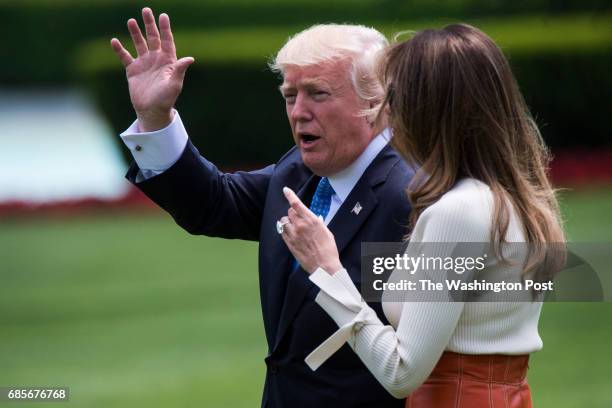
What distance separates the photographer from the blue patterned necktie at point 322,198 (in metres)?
3.44

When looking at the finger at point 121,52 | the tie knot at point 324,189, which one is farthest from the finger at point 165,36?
the tie knot at point 324,189

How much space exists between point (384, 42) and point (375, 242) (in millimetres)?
645

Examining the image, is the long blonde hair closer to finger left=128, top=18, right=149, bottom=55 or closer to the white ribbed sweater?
the white ribbed sweater

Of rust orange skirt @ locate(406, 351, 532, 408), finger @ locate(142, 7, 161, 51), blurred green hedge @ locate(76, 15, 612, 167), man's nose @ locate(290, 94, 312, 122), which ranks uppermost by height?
finger @ locate(142, 7, 161, 51)

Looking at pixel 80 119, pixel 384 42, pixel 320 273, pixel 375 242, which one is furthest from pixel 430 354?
pixel 80 119

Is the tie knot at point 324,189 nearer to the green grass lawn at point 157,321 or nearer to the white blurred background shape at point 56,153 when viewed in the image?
the green grass lawn at point 157,321

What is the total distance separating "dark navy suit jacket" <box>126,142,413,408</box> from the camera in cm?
319

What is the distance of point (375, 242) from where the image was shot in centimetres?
322

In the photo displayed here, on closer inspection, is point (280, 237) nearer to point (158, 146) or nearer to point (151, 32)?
point (158, 146)

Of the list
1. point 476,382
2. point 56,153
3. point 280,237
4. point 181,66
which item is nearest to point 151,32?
point 181,66

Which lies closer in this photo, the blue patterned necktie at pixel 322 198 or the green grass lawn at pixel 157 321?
the blue patterned necktie at pixel 322 198

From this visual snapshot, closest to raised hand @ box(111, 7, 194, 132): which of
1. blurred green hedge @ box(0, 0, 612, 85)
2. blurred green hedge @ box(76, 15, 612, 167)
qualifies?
blurred green hedge @ box(0, 0, 612, 85)

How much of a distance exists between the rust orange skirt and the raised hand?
1.20m

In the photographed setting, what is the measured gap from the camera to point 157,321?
9305 millimetres
